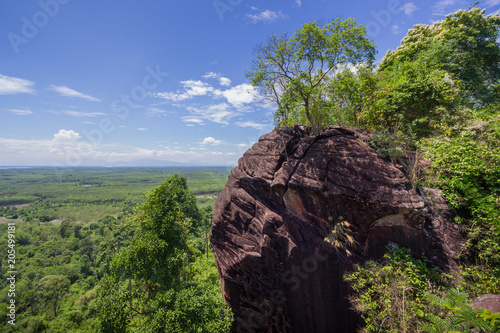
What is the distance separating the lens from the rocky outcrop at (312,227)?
6898mm

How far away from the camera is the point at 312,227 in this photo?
823 cm

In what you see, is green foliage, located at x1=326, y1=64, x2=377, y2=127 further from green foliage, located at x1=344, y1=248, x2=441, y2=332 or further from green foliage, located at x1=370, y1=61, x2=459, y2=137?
→ green foliage, located at x1=344, y1=248, x2=441, y2=332

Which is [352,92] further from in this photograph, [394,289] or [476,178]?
[394,289]

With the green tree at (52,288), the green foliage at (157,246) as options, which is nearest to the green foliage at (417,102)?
the green foliage at (157,246)

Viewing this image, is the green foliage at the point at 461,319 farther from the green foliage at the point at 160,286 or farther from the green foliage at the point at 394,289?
the green foliage at the point at 160,286

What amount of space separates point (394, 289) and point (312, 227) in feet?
10.7

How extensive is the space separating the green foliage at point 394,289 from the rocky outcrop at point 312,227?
0.52m

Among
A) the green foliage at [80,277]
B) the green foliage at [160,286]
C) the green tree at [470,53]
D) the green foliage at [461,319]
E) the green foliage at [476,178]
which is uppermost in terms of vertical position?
the green tree at [470,53]

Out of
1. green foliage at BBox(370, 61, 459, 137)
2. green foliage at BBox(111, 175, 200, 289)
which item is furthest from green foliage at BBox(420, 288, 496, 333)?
green foliage at BBox(111, 175, 200, 289)

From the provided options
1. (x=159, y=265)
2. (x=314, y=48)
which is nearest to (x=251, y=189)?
(x=159, y=265)

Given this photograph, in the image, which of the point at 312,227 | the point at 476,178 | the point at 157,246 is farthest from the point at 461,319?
the point at 157,246

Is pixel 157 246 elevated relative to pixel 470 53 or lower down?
lower down

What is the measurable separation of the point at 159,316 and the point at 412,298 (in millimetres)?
8924

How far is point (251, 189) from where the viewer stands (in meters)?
9.97
